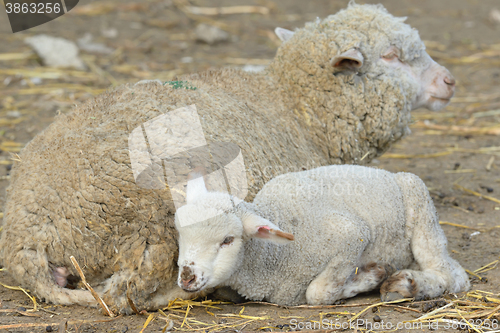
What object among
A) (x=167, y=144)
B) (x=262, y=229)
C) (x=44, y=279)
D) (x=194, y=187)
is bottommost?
(x=44, y=279)

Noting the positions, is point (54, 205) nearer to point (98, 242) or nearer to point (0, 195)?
point (98, 242)

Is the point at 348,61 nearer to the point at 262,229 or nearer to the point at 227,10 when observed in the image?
the point at 262,229

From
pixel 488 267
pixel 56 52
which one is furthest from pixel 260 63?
pixel 488 267

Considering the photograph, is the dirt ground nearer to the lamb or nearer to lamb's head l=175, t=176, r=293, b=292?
the lamb

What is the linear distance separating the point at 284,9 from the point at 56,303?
32.3ft

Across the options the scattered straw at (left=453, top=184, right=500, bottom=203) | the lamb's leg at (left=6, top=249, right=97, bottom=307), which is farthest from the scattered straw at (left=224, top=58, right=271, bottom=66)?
the lamb's leg at (left=6, top=249, right=97, bottom=307)

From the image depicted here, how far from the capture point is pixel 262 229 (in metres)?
3.20

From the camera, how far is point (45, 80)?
27.6ft

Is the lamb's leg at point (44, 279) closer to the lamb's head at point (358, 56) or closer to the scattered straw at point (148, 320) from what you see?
the scattered straw at point (148, 320)

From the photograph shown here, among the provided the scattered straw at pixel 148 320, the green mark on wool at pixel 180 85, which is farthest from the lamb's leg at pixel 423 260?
the green mark on wool at pixel 180 85

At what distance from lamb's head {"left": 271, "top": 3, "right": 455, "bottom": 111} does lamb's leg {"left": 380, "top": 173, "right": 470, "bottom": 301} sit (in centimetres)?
115

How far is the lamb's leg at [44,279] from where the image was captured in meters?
3.63

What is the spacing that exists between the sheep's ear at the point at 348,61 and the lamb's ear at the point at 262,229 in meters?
1.98

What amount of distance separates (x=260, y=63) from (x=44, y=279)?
6.35 metres
